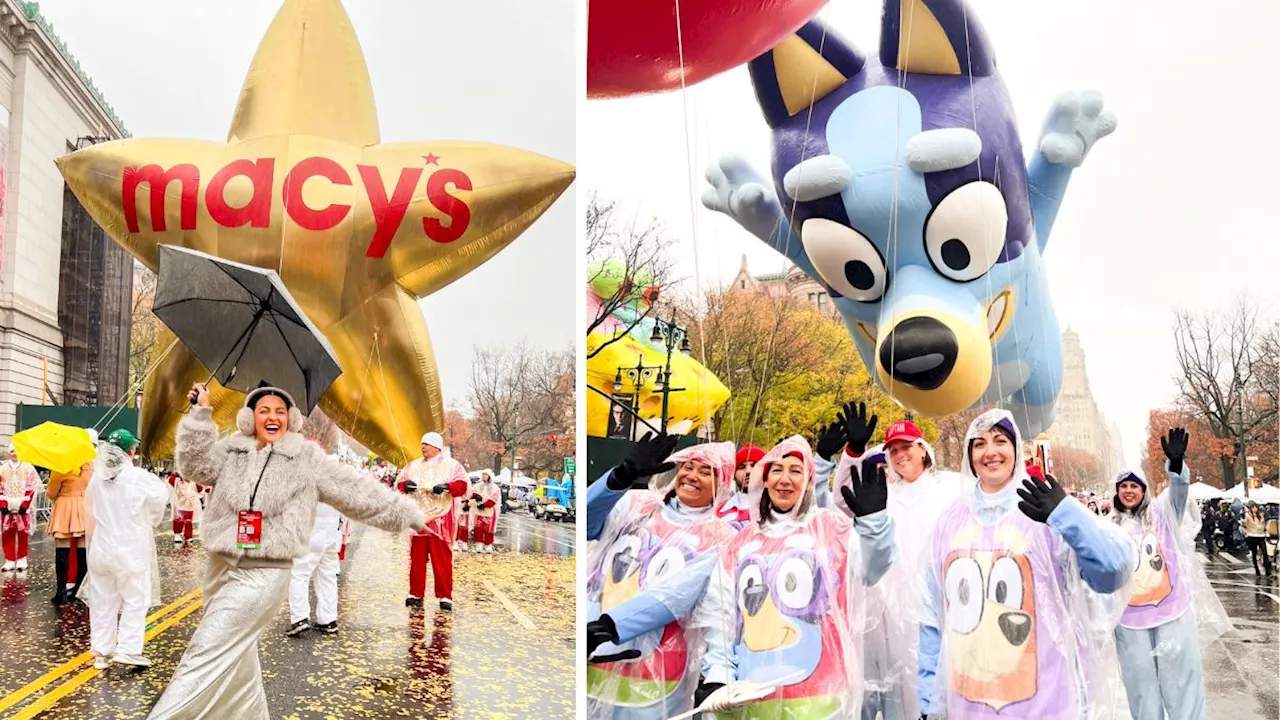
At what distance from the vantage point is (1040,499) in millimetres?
2416

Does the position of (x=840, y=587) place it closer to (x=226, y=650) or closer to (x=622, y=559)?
(x=622, y=559)

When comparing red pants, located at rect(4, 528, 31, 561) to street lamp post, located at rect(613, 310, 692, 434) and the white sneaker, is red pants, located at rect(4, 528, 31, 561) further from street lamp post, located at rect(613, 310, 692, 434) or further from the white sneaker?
street lamp post, located at rect(613, 310, 692, 434)

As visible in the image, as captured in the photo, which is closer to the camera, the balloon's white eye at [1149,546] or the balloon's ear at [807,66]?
the balloon's ear at [807,66]

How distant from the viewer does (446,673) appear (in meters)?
3.57

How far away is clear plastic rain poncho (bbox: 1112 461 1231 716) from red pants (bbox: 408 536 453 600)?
264 centimetres

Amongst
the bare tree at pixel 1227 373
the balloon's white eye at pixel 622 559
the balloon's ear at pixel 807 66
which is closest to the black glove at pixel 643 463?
the balloon's white eye at pixel 622 559

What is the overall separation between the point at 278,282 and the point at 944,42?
7.71 feet

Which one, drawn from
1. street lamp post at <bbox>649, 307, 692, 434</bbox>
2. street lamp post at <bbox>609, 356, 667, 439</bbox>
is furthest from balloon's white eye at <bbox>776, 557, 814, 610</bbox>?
street lamp post at <bbox>609, 356, 667, 439</bbox>

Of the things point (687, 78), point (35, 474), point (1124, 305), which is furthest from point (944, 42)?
point (35, 474)

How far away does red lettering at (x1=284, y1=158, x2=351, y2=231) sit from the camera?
331cm

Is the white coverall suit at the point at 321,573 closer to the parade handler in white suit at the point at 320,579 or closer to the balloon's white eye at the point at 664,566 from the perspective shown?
the parade handler in white suit at the point at 320,579

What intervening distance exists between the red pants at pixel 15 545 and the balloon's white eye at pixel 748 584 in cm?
282

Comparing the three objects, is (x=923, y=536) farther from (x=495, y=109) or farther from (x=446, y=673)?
(x=495, y=109)

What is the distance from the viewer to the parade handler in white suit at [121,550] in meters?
3.20
